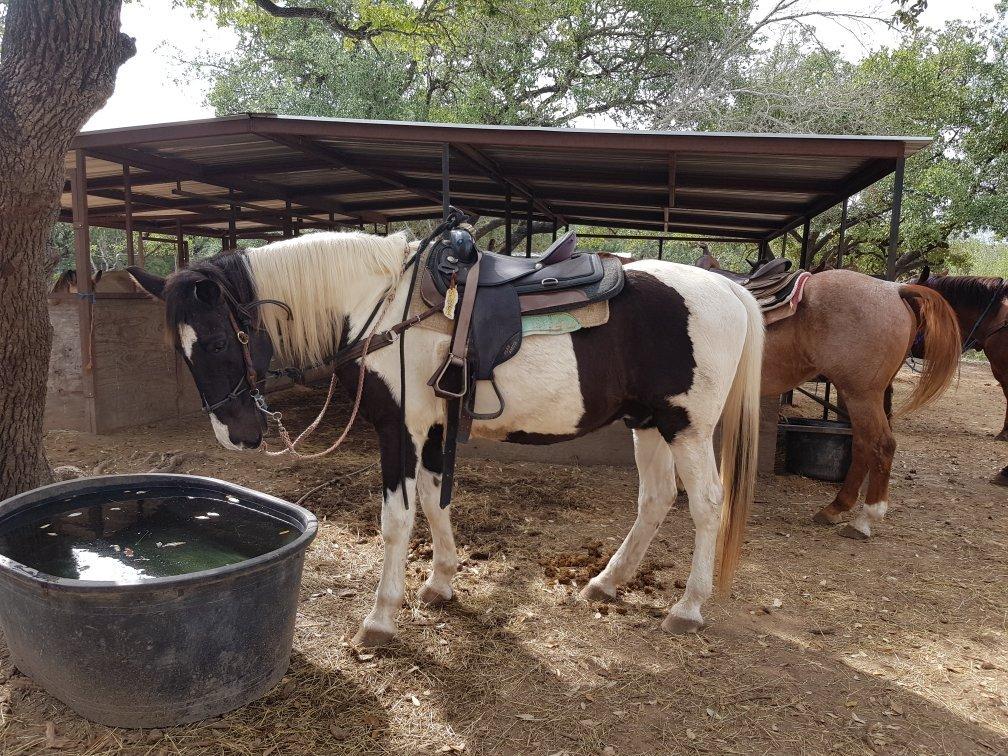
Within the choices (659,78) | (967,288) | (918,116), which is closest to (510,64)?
(659,78)

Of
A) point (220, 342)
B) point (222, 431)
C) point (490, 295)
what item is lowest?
point (222, 431)

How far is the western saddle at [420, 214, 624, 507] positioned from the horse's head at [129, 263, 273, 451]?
702 millimetres

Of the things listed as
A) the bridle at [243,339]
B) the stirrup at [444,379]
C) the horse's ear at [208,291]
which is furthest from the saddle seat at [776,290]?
the horse's ear at [208,291]

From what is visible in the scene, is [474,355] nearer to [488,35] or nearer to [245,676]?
[245,676]

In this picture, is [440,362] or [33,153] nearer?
[440,362]

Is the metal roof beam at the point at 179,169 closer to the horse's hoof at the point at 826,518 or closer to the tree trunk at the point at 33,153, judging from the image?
the tree trunk at the point at 33,153

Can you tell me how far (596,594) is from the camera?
2.98 m

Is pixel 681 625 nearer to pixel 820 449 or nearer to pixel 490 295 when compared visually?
pixel 490 295

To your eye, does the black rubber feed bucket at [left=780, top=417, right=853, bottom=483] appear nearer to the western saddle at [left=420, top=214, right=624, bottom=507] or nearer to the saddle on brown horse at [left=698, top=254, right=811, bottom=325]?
the saddle on brown horse at [left=698, top=254, right=811, bottom=325]

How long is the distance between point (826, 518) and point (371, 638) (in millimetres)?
3334

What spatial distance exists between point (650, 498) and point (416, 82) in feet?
43.5

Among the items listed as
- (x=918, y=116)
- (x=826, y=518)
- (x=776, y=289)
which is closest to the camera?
(x=826, y=518)

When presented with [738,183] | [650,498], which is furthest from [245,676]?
[738,183]

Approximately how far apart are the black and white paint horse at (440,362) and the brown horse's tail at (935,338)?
2335mm
